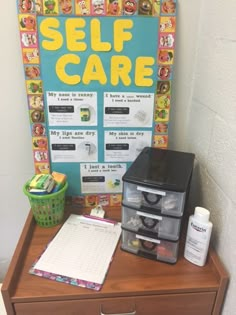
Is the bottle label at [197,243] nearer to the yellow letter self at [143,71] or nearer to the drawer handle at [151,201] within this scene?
the drawer handle at [151,201]

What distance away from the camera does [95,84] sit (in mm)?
908

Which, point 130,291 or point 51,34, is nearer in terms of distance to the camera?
point 130,291

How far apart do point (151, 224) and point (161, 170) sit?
16 centimetres

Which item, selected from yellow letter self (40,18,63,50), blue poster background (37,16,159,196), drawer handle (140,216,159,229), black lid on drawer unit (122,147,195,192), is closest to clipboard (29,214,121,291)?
drawer handle (140,216,159,229)

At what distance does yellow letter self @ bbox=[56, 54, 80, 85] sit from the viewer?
876 millimetres

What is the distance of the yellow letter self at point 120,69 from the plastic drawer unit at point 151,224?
15.9 inches

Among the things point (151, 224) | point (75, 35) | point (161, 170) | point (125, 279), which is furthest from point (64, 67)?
point (125, 279)

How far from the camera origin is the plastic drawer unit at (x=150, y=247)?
79cm

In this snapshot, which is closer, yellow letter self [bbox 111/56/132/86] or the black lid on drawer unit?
the black lid on drawer unit

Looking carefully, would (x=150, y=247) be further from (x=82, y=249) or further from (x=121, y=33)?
(x=121, y=33)

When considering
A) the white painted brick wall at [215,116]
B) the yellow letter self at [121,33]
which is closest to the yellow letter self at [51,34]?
the yellow letter self at [121,33]

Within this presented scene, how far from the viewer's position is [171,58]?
0.90 m

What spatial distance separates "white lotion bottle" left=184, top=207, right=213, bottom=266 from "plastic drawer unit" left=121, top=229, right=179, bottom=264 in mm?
40

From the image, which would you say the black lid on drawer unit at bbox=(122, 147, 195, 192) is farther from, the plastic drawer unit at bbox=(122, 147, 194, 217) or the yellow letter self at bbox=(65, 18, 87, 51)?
the yellow letter self at bbox=(65, 18, 87, 51)
